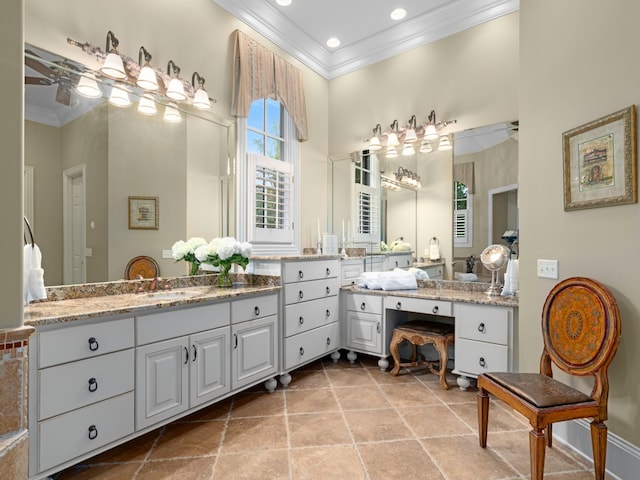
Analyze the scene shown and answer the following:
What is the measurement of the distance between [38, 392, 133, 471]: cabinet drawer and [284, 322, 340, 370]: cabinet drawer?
1332 millimetres

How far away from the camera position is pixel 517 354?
8.68ft

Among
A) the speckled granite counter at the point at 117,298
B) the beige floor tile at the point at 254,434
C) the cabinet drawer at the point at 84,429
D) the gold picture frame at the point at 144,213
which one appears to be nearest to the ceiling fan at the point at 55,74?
the gold picture frame at the point at 144,213

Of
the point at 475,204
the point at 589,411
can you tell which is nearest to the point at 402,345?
the point at 475,204

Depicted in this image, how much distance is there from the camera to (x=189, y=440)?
7.11 feet

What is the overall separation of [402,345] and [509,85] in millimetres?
2733

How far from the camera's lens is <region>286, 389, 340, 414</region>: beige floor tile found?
2.58 meters

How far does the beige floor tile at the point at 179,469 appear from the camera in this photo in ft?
5.98

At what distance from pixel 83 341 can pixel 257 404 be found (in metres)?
1.38

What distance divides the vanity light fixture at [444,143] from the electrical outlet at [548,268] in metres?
1.62

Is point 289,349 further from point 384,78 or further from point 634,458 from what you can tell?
point 384,78

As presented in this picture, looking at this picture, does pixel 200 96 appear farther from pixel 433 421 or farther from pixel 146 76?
pixel 433 421

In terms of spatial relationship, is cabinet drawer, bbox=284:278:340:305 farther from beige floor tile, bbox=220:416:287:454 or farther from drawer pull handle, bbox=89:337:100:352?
drawer pull handle, bbox=89:337:100:352

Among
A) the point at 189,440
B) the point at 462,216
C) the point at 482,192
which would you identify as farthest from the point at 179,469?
the point at 482,192

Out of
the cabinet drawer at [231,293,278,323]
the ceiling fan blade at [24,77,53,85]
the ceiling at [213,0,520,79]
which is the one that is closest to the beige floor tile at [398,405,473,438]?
the cabinet drawer at [231,293,278,323]
